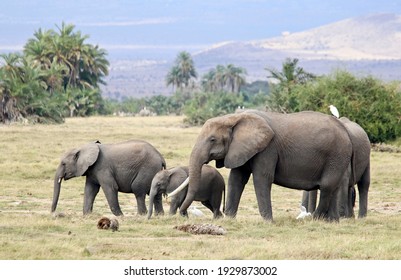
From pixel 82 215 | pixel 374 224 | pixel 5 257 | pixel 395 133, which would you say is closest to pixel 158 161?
pixel 82 215

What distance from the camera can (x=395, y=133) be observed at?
47500 millimetres

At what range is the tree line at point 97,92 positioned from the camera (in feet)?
158

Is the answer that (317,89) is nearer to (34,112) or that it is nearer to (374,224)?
(34,112)

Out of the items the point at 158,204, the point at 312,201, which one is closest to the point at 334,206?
the point at 312,201

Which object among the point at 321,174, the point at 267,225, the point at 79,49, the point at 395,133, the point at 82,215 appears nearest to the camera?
the point at 267,225

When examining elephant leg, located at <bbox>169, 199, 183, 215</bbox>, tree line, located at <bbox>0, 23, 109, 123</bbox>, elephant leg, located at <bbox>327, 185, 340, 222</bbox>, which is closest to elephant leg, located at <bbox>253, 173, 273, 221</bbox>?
elephant leg, located at <bbox>327, 185, 340, 222</bbox>

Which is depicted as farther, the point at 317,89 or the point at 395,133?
the point at 317,89

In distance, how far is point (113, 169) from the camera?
21.9 meters

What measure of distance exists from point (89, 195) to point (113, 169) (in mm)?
720

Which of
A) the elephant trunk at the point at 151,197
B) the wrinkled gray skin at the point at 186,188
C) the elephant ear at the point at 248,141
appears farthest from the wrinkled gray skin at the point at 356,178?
the elephant trunk at the point at 151,197

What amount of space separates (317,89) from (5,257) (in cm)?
3787

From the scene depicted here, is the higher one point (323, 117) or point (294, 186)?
point (323, 117)

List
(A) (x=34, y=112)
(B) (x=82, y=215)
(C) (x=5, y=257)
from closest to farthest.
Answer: (C) (x=5, y=257) → (B) (x=82, y=215) → (A) (x=34, y=112)

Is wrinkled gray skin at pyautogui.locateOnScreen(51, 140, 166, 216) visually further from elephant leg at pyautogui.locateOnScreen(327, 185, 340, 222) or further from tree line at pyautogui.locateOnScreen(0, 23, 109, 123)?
tree line at pyautogui.locateOnScreen(0, 23, 109, 123)
